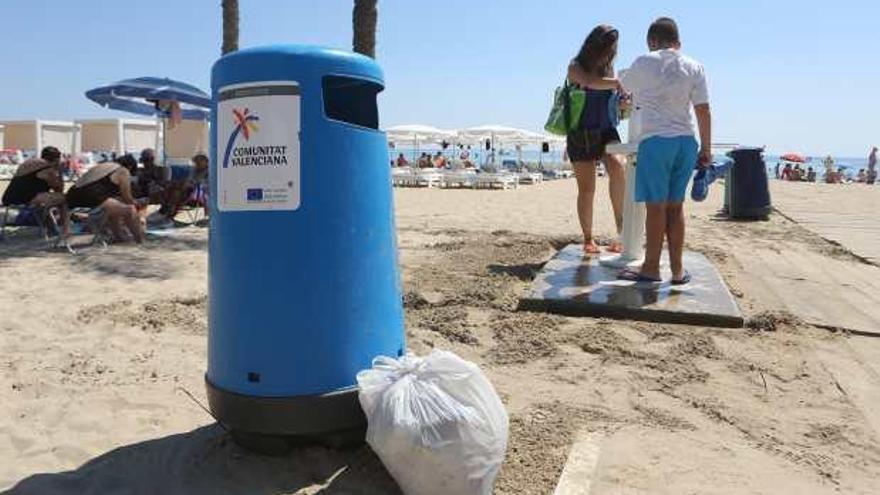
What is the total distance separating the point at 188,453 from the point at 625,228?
3.95 metres

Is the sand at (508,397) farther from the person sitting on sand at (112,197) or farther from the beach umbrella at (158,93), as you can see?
the beach umbrella at (158,93)

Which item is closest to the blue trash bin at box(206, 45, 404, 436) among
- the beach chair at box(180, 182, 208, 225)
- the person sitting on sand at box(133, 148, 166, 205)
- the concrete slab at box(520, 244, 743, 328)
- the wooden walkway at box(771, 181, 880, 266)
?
the concrete slab at box(520, 244, 743, 328)

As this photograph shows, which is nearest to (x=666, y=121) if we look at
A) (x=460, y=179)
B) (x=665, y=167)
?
(x=665, y=167)

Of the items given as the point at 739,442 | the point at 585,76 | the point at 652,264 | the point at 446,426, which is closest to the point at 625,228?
the point at 652,264

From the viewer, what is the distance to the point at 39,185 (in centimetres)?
786

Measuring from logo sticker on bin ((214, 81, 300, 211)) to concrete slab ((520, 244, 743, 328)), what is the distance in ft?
8.34

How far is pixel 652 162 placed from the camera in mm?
4660

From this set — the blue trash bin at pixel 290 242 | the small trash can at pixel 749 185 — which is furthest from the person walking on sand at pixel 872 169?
the blue trash bin at pixel 290 242

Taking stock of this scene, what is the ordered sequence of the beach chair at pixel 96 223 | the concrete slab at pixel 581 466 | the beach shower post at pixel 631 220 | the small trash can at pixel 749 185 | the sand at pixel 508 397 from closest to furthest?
the concrete slab at pixel 581 466
the sand at pixel 508 397
the beach shower post at pixel 631 220
the beach chair at pixel 96 223
the small trash can at pixel 749 185

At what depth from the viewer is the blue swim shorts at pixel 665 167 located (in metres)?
4.66

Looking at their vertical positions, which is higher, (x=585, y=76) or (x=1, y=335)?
(x=585, y=76)

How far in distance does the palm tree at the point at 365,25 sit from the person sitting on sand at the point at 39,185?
4370 millimetres

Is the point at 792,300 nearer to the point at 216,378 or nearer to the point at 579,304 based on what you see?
the point at 579,304

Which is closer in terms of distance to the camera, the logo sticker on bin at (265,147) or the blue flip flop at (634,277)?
the logo sticker on bin at (265,147)
